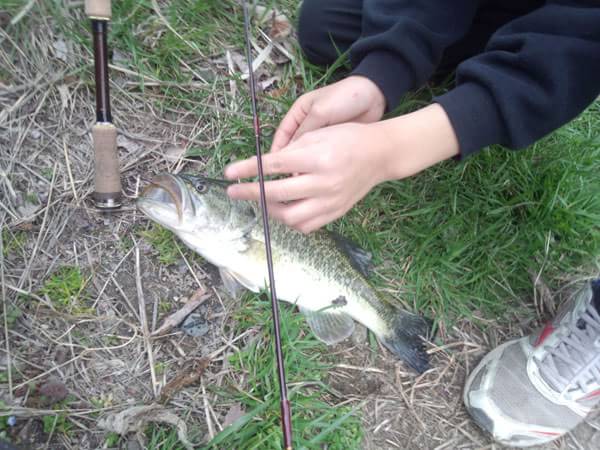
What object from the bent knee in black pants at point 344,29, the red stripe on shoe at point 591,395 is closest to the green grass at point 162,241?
the bent knee in black pants at point 344,29

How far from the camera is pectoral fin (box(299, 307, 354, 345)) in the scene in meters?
2.67

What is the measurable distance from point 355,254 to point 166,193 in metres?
1.27

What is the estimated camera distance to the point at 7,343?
2.35 metres

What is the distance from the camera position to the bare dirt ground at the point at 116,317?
2.40 m

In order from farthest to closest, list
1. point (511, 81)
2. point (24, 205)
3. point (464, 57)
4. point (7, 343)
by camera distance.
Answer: point (464, 57) → point (24, 205) → point (7, 343) → point (511, 81)

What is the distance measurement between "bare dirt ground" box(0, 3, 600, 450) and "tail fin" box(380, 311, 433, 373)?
0.35 feet

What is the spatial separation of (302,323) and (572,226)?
193 cm

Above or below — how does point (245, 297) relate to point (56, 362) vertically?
above

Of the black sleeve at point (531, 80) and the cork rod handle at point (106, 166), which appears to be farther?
the cork rod handle at point (106, 166)

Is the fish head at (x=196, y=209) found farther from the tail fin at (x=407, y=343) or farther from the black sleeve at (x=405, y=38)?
the tail fin at (x=407, y=343)

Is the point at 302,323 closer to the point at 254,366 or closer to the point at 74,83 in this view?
the point at 254,366

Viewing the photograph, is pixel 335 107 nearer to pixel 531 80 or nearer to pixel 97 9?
pixel 531 80

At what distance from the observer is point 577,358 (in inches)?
100.0

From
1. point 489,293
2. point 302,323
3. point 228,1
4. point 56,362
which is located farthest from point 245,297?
point 228,1
